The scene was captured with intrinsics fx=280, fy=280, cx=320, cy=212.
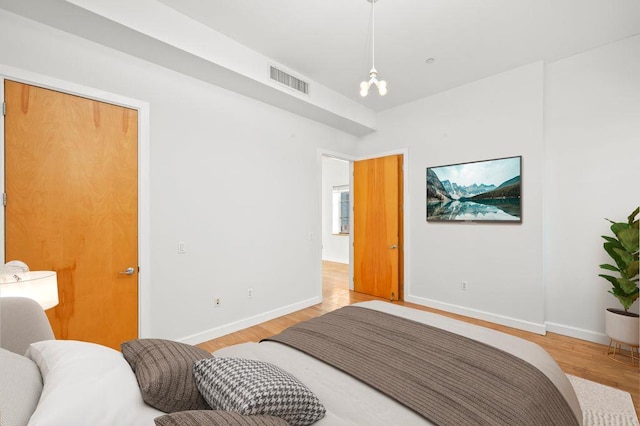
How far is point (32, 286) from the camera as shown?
4.82 ft

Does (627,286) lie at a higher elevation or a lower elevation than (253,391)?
lower

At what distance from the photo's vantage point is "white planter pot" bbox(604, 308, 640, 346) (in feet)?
8.25

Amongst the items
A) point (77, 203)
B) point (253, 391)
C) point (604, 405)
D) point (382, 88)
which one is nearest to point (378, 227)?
point (382, 88)

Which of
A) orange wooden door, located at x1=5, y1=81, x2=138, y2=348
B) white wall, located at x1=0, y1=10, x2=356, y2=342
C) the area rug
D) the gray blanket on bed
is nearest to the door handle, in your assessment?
orange wooden door, located at x1=5, y1=81, x2=138, y2=348

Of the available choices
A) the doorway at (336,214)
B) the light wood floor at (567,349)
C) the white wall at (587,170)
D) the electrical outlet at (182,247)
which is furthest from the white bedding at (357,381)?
the doorway at (336,214)

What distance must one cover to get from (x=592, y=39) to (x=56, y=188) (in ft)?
16.6

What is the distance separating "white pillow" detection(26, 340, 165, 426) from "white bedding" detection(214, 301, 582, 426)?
0.61 metres

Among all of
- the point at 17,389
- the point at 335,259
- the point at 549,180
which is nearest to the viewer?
the point at 17,389

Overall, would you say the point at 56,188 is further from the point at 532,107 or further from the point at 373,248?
the point at 532,107

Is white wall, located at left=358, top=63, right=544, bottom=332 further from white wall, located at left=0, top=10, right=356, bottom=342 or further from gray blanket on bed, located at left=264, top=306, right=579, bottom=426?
gray blanket on bed, located at left=264, top=306, right=579, bottom=426

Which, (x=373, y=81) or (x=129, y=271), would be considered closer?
(x=373, y=81)

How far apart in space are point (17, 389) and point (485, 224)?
4.14 m

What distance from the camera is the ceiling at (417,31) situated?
2359 mm

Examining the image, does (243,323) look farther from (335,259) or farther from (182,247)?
(335,259)
